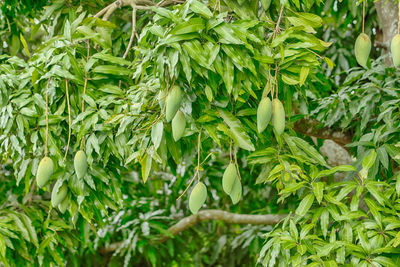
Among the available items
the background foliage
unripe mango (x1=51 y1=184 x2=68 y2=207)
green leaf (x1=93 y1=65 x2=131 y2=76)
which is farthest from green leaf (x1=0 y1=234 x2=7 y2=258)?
green leaf (x1=93 y1=65 x2=131 y2=76)

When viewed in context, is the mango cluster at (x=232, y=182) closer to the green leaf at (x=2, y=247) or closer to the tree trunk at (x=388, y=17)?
the green leaf at (x=2, y=247)

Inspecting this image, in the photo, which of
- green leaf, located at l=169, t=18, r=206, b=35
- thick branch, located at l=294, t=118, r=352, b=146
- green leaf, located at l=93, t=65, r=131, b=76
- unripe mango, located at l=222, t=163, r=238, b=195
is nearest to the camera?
green leaf, located at l=169, t=18, r=206, b=35

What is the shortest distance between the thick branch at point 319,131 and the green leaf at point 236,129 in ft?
3.33

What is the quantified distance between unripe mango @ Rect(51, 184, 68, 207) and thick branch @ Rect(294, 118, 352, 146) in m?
1.11

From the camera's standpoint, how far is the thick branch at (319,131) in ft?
7.95

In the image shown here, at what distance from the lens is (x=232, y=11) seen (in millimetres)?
1413

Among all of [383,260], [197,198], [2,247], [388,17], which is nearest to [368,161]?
[383,260]

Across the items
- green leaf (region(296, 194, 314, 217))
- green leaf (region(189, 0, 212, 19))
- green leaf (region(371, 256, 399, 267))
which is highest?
green leaf (region(189, 0, 212, 19))

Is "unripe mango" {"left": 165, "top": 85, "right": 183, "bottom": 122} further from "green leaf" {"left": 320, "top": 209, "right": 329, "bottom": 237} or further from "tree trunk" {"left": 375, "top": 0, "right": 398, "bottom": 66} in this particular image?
"tree trunk" {"left": 375, "top": 0, "right": 398, "bottom": 66}

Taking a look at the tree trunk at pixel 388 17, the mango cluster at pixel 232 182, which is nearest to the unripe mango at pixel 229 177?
the mango cluster at pixel 232 182

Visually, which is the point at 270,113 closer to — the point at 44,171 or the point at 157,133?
the point at 157,133

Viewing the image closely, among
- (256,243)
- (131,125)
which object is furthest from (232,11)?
(256,243)

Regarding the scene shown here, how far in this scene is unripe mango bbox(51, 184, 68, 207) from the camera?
5.59 feet

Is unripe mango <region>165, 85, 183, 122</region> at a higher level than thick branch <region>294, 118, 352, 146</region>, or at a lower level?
higher
